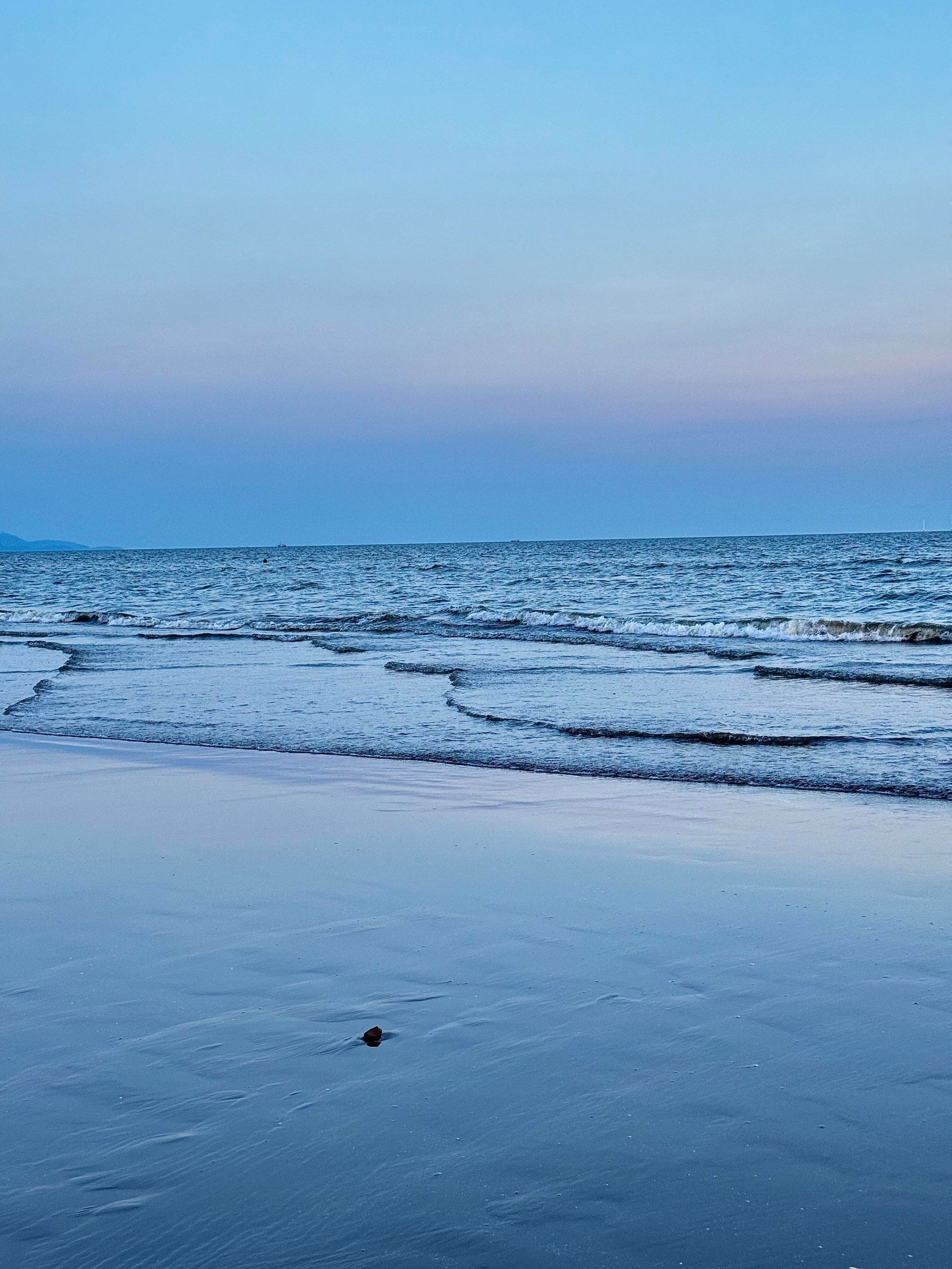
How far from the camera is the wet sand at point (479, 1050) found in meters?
2.23

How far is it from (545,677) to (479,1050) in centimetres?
1154

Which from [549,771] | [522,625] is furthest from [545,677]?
[522,625]

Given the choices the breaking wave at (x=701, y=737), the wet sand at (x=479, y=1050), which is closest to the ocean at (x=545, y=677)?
the breaking wave at (x=701, y=737)

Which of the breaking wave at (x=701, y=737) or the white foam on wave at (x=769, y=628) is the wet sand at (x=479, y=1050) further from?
the white foam on wave at (x=769, y=628)

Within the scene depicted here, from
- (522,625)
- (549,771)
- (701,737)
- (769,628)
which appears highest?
(769,628)

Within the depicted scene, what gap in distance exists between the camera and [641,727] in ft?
32.5

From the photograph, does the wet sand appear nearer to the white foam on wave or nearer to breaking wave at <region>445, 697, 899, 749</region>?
breaking wave at <region>445, 697, 899, 749</region>

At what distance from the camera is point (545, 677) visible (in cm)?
1452

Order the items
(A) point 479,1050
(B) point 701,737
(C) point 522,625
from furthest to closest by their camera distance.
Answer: (C) point 522,625
(B) point 701,737
(A) point 479,1050

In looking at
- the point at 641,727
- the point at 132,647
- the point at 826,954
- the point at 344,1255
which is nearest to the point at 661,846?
the point at 826,954

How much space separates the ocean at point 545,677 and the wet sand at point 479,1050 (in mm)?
2967

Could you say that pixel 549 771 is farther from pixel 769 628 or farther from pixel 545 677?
pixel 769 628

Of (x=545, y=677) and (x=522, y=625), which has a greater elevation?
(x=522, y=625)

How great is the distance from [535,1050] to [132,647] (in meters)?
19.1
